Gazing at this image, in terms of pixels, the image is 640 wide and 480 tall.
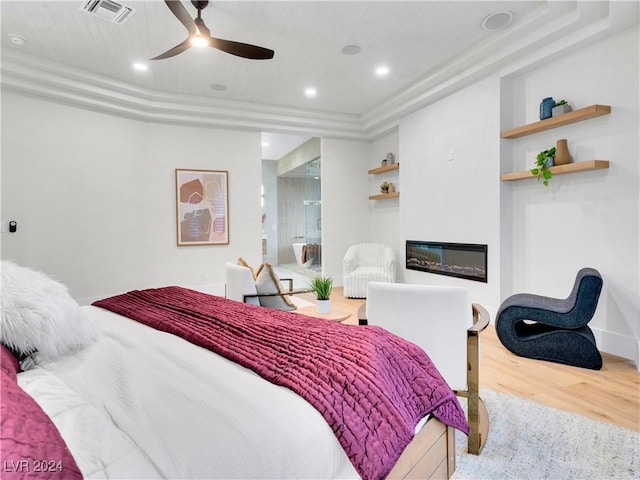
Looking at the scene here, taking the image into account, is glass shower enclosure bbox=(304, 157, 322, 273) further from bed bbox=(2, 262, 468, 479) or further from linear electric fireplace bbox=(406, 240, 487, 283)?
bed bbox=(2, 262, 468, 479)

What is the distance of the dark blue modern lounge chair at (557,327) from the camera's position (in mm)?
2744

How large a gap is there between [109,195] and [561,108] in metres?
5.39

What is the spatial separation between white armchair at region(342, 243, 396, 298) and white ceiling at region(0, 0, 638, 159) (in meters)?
2.12

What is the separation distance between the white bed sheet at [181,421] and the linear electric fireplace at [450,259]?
12.1 ft

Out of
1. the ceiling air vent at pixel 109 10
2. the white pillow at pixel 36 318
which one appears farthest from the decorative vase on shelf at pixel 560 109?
the white pillow at pixel 36 318

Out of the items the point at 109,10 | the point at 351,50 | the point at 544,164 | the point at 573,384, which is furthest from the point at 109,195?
the point at 573,384

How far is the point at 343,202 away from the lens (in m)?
6.43

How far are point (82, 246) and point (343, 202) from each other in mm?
3999

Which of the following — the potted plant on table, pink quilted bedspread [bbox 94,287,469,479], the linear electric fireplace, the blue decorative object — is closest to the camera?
pink quilted bedspread [bbox 94,287,469,479]

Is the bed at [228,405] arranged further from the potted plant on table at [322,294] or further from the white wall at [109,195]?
the white wall at [109,195]

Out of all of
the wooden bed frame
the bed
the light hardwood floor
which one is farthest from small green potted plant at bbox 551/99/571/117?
the bed

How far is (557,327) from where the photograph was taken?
116 inches

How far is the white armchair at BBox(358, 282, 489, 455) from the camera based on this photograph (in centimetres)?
171

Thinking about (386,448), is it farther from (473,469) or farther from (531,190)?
(531,190)
